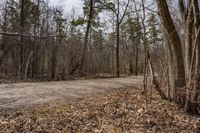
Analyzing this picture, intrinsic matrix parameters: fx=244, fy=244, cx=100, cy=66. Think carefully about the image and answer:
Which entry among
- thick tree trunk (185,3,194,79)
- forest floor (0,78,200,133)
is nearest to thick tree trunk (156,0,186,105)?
thick tree trunk (185,3,194,79)

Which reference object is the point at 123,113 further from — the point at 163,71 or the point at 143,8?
the point at 143,8

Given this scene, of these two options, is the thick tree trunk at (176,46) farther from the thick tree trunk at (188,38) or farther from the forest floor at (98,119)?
the forest floor at (98,119)

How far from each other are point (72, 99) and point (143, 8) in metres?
3.22

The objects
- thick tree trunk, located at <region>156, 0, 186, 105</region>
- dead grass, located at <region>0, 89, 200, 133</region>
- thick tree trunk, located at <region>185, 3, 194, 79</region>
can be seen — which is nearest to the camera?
dead grass, located at <region>0, 89, 200, 133</region>

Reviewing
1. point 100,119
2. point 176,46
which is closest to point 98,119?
point 100,119

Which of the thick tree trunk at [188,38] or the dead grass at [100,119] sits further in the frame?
the thick tree trunk at [188,38]

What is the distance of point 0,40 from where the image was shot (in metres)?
20.0

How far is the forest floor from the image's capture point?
4.44m

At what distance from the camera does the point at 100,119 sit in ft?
16.3

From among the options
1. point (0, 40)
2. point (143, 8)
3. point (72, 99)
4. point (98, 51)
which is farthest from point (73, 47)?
point (143, 8)

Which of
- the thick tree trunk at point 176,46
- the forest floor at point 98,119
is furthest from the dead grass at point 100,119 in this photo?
the thick tree trunk at point 176,46

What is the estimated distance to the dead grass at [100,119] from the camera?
4434mm

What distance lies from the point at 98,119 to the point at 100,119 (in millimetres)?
41

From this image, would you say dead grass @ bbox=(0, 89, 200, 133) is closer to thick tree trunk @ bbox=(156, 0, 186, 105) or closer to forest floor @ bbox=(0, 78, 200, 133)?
forest floor @ bbox=(0, 78, 200, 133)
